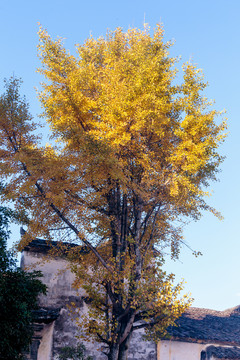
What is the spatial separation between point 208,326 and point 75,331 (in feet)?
23.7

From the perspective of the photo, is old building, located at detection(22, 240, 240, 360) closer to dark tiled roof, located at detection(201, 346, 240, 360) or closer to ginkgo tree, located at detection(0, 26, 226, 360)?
dark tiled roof, located at detection(201, 346, 240, 360)

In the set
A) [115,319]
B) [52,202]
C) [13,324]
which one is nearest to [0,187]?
[52,202]

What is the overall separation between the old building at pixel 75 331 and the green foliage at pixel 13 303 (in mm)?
2953

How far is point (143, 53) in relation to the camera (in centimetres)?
1334

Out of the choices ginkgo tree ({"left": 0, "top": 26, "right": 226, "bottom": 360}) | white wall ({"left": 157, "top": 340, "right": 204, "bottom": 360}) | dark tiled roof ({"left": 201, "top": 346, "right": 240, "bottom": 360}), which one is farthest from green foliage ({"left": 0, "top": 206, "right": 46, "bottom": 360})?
dark tiled roof ({"left": 201, "top": 346, "right": 240, "bottom": 360})

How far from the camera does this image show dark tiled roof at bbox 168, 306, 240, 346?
18.1 meters

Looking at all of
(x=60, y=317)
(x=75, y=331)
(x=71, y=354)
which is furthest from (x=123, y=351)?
(x=60, y=317)

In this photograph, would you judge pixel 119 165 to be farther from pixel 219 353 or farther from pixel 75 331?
pixel 219 353

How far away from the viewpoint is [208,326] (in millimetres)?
19766

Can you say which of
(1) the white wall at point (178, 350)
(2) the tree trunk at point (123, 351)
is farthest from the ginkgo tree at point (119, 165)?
(1) the white wall at point (178, 350)

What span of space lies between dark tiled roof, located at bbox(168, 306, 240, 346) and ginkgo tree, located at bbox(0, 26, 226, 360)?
6082 mm

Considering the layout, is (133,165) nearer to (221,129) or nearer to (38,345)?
(221,129)

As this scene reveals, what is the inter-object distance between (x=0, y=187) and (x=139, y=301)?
5.03m

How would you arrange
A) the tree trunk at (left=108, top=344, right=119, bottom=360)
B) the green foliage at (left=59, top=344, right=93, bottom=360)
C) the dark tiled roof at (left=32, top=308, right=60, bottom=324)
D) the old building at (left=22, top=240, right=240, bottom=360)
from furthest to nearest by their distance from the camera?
the old building at (left=22, top=240, right=240, bottom=360) < the dark tiled roof at (left=32, top=308, right=60, bottom=324) < the green foliage at (left=59, top=344, right=93, bottom=360) < the tree trunk at (left=108, top=344, right=119, bottom=360)
